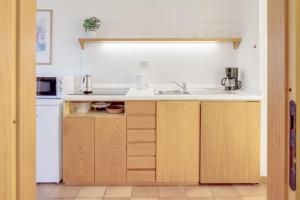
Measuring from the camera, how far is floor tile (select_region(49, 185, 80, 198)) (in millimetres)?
3161

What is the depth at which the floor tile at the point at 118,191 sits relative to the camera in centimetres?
319

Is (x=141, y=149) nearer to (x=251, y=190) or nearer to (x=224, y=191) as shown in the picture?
(x=224, y=191)

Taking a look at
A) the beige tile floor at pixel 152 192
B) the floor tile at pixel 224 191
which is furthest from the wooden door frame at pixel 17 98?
the floor tile at pixel 224 191

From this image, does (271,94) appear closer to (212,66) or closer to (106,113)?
(106,113)

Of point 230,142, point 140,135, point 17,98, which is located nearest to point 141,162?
point 140,135

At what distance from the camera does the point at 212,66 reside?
4.10 metres

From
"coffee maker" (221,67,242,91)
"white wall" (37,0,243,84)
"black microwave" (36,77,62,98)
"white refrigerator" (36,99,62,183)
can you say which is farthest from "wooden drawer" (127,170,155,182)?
"coffee maker" (221,67,242,91)

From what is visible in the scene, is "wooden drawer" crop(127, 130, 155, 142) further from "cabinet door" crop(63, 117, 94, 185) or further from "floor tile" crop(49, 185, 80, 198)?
"floor tile" crop(49, 185, 80, 198)

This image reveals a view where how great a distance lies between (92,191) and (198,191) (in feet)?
3.28

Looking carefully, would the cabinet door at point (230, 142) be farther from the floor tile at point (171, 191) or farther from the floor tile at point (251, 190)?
the floor tile at point (171, 191)

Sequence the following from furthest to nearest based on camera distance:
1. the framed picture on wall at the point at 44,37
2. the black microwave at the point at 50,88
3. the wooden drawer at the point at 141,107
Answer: the framed picture on wall at the point at 44,37
the black microwave at the point at 50,88
the wooden drawer at the point at 141,107

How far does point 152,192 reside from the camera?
10.7ft

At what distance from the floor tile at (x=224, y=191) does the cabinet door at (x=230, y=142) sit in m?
0.06

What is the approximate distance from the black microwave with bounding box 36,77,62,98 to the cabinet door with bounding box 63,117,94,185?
0.37 meters
